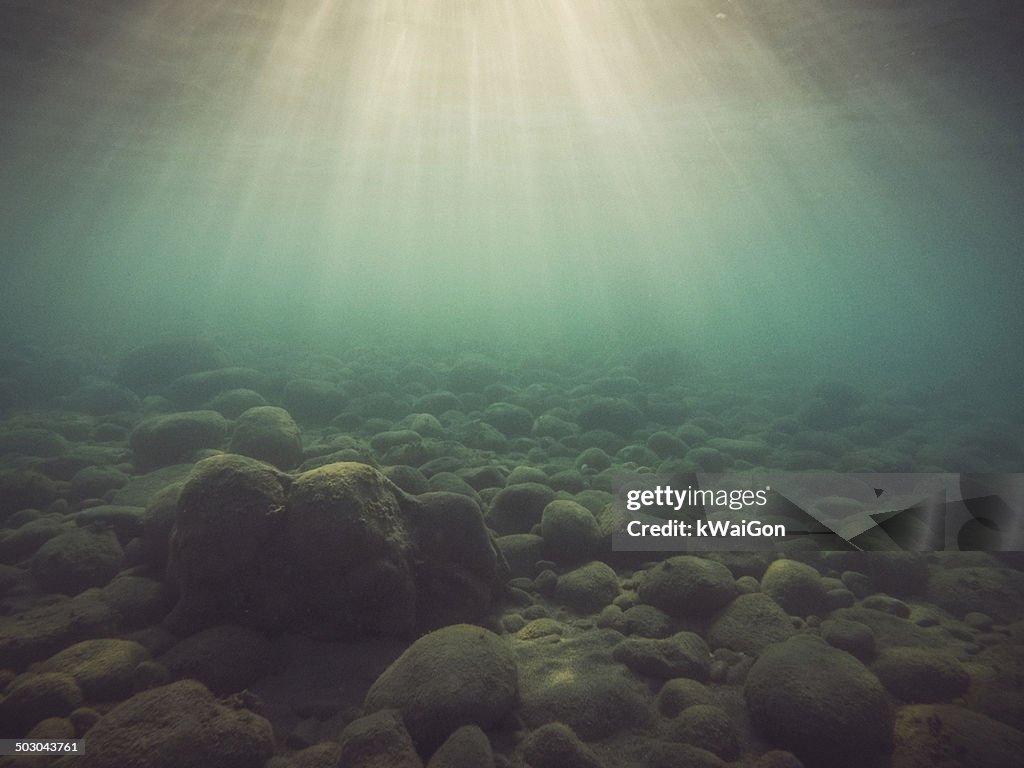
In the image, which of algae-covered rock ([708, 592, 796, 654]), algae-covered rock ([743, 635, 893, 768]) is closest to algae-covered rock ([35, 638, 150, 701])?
algae-covered rock ([743, 635, 893, 768])

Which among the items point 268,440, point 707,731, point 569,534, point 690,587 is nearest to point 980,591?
point 690,587

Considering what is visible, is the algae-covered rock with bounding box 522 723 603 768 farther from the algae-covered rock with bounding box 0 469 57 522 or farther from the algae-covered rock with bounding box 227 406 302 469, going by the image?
the algae-covered rock with bounding box 0 469 57 522

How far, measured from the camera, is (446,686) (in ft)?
12.1

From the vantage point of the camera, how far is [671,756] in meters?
3.42

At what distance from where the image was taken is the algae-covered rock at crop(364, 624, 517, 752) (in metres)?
3.55

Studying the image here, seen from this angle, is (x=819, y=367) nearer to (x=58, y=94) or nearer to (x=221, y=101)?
(x=221, y=101)

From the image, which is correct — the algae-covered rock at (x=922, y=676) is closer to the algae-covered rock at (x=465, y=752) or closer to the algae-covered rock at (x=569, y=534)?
the algae-covered rock at (x=569, y=534)

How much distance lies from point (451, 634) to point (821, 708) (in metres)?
2.94

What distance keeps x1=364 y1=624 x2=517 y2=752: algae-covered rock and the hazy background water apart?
14.6 metres

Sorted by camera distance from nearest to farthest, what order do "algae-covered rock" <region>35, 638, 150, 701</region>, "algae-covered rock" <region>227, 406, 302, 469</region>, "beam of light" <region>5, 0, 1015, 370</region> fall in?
"algae-covered rock" <region>35, 638, 150, 701</region> → "algae-covered rock" <region>227, 406, 302, 469</region> → "beam of light" <region>5, 0, 1015, 370</region>

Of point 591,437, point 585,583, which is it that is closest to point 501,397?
point 591,437

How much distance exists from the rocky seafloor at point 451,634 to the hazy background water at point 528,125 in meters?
12.7

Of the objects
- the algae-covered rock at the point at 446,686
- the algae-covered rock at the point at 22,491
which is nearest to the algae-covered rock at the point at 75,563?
the algae-covered rock at the point at 22,491

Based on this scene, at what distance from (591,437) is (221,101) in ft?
65.1
